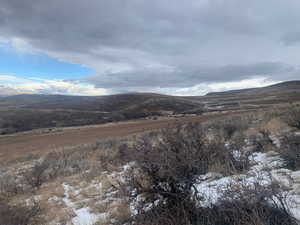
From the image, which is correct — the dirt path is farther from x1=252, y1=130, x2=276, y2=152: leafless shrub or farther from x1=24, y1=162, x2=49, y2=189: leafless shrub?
x1=252, y1=130, x2=276, y2=152: leafless shrub

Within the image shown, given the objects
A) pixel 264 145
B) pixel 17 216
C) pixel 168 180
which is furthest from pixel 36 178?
pixel 264 145

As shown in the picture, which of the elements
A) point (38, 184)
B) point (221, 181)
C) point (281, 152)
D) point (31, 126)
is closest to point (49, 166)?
point (38, 184)

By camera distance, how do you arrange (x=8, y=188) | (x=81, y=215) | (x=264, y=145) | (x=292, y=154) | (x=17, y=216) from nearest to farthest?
(x=17, y=216)
(x=292, y=154)
(x=81, y=215)
(x=264, y=145)
(x=8, y=188)

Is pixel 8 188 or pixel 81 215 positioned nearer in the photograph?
pixel 81 215

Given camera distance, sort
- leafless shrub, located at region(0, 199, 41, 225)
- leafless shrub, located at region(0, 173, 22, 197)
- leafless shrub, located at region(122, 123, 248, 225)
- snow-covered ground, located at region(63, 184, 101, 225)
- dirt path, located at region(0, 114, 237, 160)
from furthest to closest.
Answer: dirt path, located at region(0, 114, 237, 160) < leafless shrub, located at region(0, 173, 22, 197) < snow-covered ground, located at region(63, 184, 101, 225) < leafless shrub, located at region(0, 199, 41, 225) < leafless shrub, located at region(122, 123, 248, 225)

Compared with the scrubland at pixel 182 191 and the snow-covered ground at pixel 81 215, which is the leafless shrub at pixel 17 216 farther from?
the snow-covered ground at pixel 81 215

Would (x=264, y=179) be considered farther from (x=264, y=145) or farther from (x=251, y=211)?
(x=264, y=145)

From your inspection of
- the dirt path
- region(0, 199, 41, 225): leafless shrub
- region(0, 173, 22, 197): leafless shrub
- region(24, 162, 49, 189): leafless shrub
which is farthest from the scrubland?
the dirt path

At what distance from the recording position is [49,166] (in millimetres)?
12586

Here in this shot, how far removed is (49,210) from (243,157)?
218 inches


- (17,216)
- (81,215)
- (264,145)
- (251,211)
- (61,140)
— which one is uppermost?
(251,211)

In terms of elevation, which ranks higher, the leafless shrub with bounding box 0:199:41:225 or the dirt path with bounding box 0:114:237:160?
the leafless shrub with bounding box 0:199:41:225

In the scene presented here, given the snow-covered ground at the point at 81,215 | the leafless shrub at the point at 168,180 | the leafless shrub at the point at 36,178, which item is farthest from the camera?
the leafless shrub at the point at 36,178

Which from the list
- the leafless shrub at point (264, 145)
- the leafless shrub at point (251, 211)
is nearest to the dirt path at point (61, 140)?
the leafless shrub at point (264, 145)
